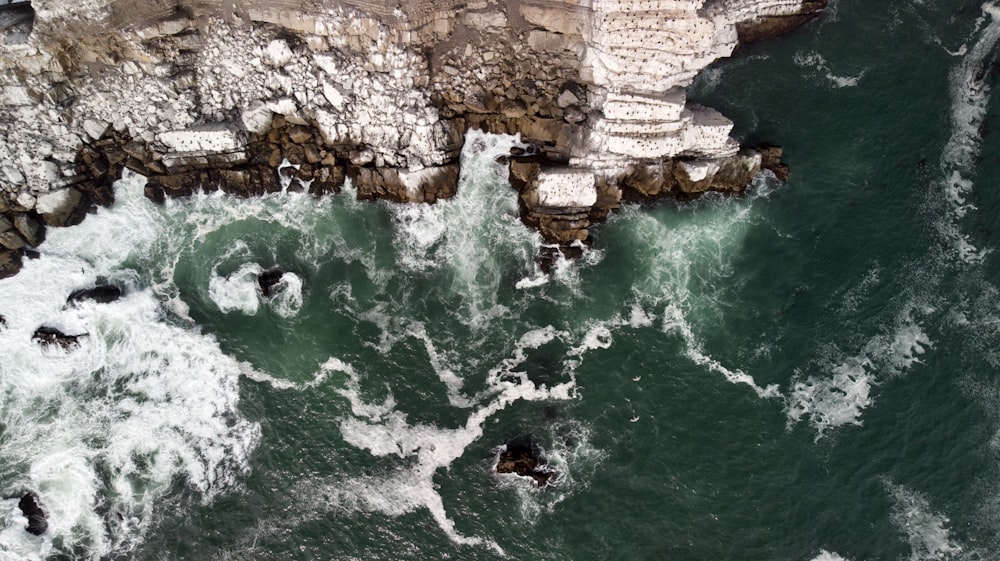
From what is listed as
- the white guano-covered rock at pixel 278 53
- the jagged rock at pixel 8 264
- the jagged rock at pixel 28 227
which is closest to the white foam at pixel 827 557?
the white guano-covered rock at pixel 278 53

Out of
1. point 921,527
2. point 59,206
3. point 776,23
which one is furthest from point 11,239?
point 921,527

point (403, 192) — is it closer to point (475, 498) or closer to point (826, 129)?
point (475, 498)

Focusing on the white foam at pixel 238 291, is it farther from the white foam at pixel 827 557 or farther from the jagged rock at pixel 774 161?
the white foam at pixel 827 557

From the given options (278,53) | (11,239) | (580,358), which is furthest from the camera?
(11,239)

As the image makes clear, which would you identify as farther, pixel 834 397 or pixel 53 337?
pixel 53 337

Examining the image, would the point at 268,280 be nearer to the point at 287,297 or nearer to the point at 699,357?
the point at 287,297

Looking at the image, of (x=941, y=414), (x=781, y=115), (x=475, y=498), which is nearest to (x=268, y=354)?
(x=475, y=498)
